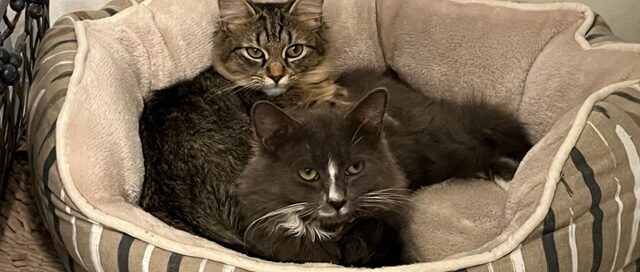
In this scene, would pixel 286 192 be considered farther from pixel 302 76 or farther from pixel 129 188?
pixel 302 76

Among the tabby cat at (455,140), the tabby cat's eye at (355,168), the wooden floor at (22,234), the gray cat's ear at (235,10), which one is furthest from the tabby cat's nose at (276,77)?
the wooden floor at (22,234)

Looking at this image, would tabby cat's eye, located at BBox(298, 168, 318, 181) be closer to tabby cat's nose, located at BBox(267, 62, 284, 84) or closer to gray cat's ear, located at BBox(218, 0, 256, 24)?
tabby cat's nose, located at BBox(267, 62, 284, 84)

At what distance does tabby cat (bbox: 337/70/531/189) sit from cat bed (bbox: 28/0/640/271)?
0.06 metres

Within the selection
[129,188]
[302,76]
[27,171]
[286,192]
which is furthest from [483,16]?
[27,171]

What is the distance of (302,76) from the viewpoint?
7.20 feet

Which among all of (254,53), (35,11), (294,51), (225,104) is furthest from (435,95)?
(35,11)

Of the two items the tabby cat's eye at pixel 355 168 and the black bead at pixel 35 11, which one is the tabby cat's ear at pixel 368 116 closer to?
the tabby cat's eye at pixel 355 168

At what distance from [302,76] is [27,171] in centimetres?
94

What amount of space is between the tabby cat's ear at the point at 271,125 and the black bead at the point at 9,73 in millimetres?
495

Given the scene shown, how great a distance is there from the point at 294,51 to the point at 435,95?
0.59 metres

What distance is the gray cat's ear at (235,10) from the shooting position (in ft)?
7.04

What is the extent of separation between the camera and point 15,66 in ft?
4.86

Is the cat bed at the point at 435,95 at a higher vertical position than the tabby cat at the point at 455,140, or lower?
higher

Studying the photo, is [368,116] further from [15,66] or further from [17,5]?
[17,5]
